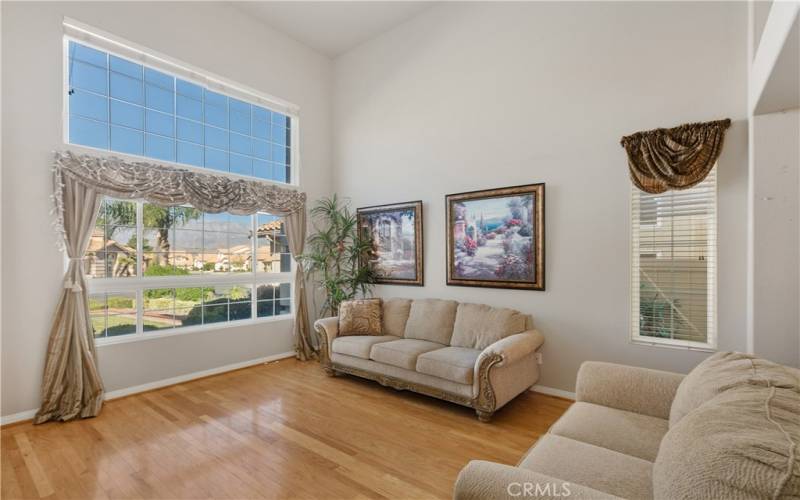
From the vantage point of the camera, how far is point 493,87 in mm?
4078

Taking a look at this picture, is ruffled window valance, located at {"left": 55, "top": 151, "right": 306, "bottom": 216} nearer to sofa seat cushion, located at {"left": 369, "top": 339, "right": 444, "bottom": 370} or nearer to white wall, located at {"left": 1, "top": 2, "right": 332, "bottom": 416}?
white wall, located at {"left": 1, "top": 2, "right": 332, "bottom": 416}

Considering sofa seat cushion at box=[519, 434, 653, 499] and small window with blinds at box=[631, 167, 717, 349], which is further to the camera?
small window with blinds at box=[631, 167, 717, 349]

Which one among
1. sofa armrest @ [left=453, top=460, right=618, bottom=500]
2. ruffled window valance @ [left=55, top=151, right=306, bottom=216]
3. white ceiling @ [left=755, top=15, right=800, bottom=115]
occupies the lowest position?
sofa armrest @ [left=453, top=460, right=618, bottom=500]

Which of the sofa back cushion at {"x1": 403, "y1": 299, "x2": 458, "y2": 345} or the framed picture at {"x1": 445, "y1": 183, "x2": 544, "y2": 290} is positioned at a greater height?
the framed picture at {"x1": 445, "y1": 183, "x2": 544, "y2": 290}

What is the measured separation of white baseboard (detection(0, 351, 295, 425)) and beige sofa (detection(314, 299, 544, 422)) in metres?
1.07

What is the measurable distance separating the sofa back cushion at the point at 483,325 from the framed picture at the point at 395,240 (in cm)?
93

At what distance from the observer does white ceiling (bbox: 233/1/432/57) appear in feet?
14.9

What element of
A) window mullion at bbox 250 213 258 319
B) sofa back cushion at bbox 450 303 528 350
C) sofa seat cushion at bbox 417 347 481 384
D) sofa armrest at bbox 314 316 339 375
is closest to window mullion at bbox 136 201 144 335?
window mullion at bbox 250 213 258 319

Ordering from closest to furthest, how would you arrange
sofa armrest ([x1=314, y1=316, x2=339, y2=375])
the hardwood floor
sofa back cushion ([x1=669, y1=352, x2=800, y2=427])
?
sofa back cushion ([x1=669, y1=352, x2=800, y2=427]) < the hardwood floor < sofa armrest ([x1=314, y1=316, x2=339, y2=375])

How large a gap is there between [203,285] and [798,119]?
5408 millimetres

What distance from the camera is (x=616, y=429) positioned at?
6.15ft

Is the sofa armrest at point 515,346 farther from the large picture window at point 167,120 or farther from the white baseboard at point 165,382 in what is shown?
the large picture window at point 167,120

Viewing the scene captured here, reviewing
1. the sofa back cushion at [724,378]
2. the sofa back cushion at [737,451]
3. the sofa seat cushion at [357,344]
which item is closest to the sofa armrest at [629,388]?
the sofa back cushion at [724,378]

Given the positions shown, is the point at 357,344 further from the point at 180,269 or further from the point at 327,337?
the point at 180,269
